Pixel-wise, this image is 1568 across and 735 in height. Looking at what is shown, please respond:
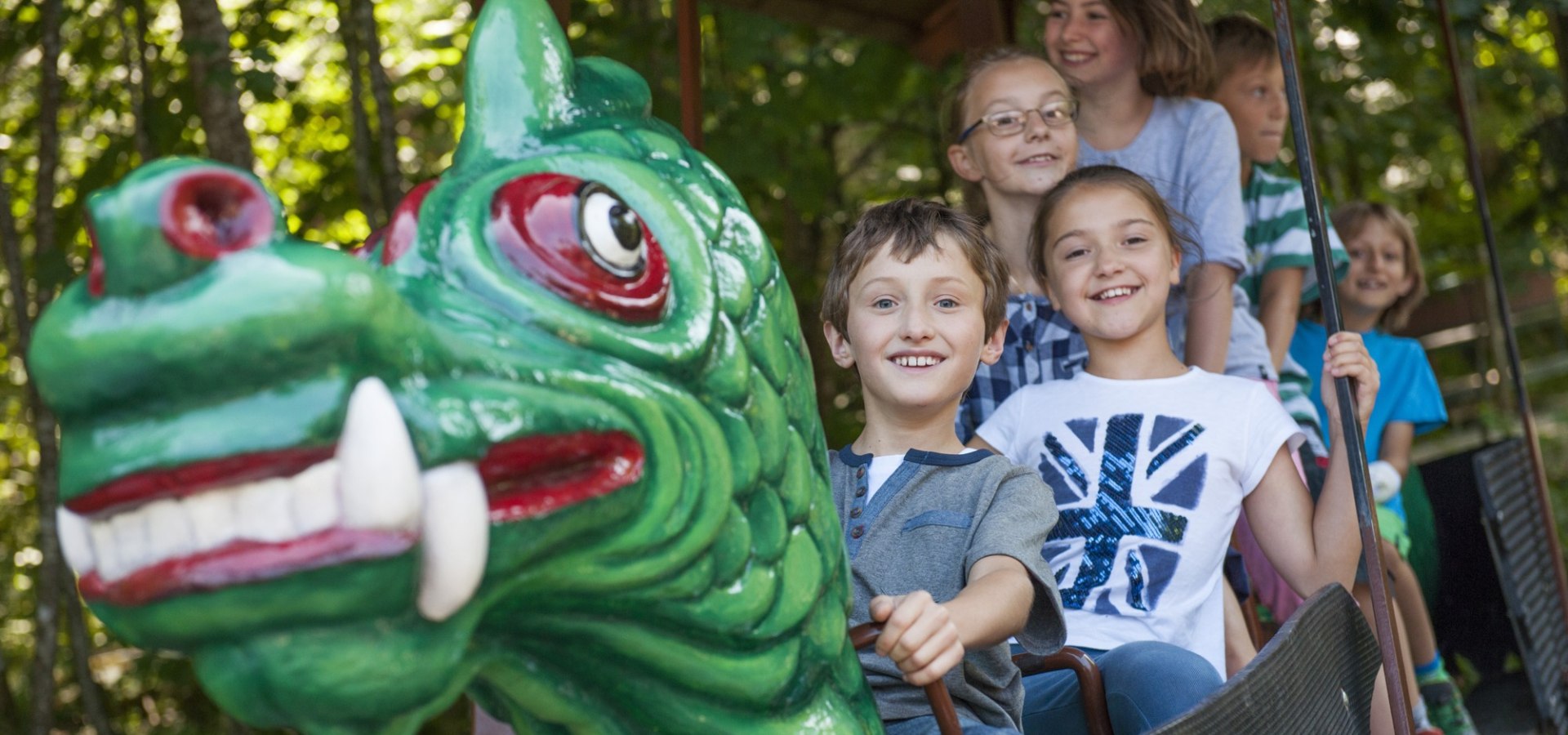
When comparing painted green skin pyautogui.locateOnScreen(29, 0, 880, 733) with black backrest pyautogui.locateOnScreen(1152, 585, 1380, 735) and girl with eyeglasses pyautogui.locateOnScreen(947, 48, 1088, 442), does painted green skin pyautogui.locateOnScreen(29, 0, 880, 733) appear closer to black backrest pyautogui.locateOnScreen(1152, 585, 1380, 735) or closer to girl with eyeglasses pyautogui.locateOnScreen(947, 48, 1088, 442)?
black backrest pyautogui.locateOnScreen(1152, 585, 1380, 735)

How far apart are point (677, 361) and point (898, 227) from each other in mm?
969

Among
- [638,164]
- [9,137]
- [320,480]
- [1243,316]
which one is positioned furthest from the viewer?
[9,137]

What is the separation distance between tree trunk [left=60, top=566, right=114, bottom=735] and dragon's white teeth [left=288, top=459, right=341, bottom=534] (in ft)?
13.7

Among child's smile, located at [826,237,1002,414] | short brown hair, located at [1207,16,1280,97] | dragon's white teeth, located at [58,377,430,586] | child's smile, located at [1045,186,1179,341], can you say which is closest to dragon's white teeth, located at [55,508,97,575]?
dragon's white teeth, located at [58,377,430,586]

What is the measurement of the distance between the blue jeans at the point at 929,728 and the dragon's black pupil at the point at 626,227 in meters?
0.75

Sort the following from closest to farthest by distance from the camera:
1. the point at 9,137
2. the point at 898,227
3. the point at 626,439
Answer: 1. the point at 626,439
2. the point at 898,227
3. the point at 9,137

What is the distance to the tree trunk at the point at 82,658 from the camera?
14.7 feet

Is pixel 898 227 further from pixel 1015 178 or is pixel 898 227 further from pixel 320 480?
pixel 320 480

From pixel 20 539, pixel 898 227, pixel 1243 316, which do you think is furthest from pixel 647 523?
pixel 20 539

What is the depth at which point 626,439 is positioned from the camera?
3.06 ft

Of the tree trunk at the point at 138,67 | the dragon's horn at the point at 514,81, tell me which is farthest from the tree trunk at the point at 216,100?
the dragon's horn at the point at 514,81

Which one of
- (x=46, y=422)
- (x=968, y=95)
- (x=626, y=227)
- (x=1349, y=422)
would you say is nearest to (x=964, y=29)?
(x=968, y=95)

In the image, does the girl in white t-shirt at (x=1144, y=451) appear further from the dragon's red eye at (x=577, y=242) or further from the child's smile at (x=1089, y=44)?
the dragon's red eye at (x=577, y=242)

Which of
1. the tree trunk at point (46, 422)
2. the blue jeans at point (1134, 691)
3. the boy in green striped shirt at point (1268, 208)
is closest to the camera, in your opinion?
the blue jeans at point (1134, 691)
